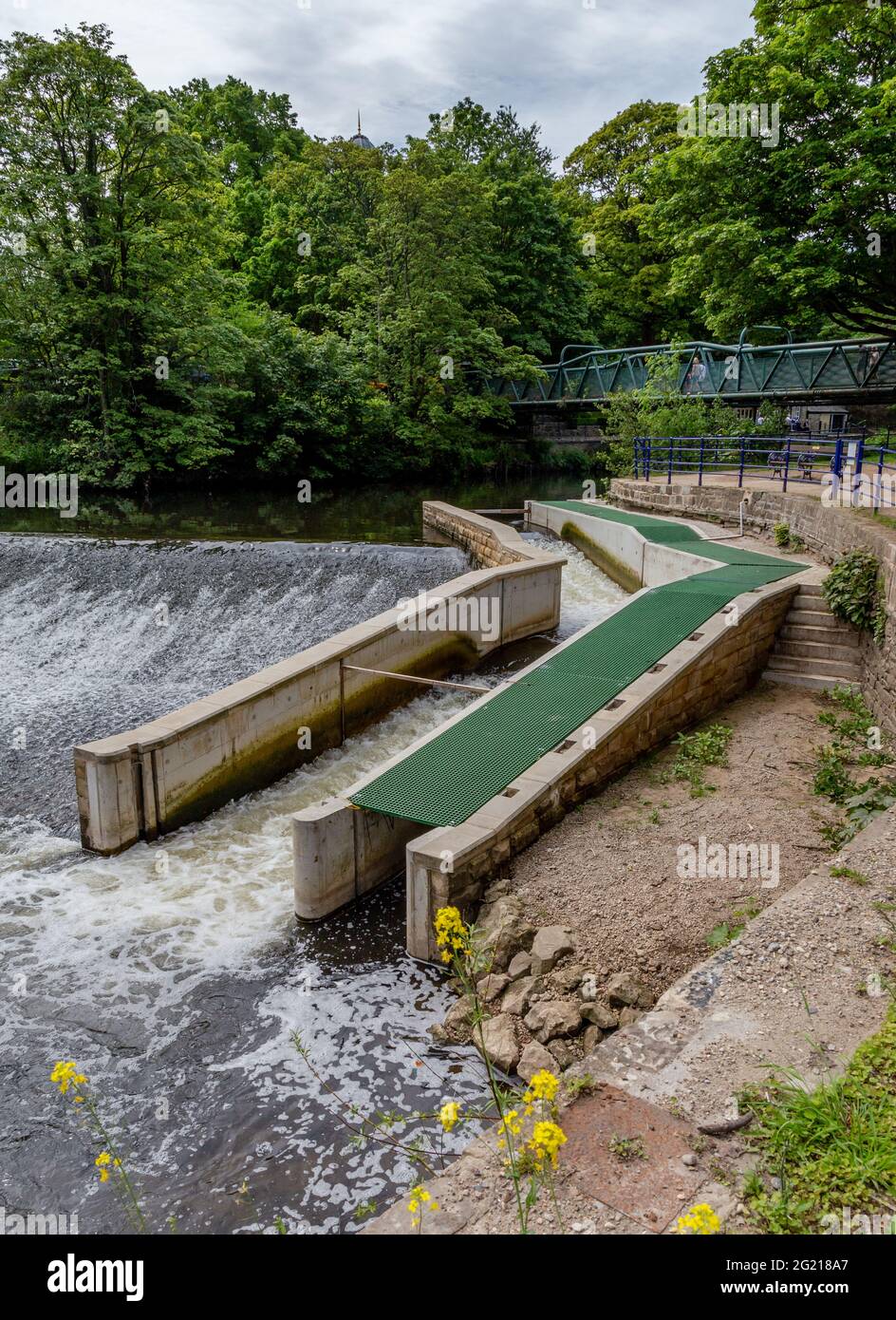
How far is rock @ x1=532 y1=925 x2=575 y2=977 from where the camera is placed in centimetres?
545

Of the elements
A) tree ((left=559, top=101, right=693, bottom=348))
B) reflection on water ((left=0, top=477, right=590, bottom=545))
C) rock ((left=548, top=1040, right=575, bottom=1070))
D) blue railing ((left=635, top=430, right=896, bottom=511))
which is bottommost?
rock ((left=548, top=1040, right=575, bottom=1070))

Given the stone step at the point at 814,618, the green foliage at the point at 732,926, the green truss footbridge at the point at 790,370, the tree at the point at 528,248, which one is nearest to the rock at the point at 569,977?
the green foliage at the point at 732,926

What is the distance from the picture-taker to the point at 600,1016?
503 cm

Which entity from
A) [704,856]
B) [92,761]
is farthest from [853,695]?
[92,761]

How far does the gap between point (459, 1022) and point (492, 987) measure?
0.31 m

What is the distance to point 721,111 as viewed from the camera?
765 inches

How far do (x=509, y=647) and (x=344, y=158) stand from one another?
31540mm

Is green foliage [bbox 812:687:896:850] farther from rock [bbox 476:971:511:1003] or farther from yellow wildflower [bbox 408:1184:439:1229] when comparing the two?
yellow wildflower [bbox 408:1184:439:1229]

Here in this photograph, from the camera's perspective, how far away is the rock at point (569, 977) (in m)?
5.33

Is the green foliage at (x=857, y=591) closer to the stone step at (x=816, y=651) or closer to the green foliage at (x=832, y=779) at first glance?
the stone step at (x=816, y=651)

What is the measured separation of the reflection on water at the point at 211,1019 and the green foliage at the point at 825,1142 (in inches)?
73.4

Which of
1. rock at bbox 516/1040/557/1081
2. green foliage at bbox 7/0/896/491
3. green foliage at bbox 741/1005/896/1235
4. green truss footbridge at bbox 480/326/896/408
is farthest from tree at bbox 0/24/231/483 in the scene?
green foliage at bbox 741/1005/896/1235

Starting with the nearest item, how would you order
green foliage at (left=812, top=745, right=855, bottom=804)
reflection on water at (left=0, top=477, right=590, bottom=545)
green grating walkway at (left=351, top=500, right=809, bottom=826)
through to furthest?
1. green grating walkway at (left=351, top=500, right=809, bottom=826)
2. green foliage at (left=812, top=745, right=855, bottom=804)
3. reflection on water at (left=0, top=477, right=590, bottom=545)

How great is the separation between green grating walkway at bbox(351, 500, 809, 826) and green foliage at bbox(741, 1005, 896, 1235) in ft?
10.4
